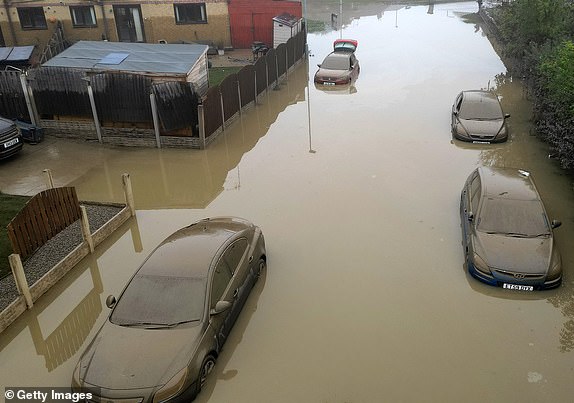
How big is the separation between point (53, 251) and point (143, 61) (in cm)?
867

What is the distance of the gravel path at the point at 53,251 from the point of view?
8.87 meters

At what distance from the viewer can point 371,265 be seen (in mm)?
9461

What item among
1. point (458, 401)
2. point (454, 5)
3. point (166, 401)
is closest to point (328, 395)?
point (458, 401)

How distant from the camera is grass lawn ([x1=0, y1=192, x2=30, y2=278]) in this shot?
9.47m

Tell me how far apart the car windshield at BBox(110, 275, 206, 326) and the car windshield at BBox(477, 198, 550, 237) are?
5406mm

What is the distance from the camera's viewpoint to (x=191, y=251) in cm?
785

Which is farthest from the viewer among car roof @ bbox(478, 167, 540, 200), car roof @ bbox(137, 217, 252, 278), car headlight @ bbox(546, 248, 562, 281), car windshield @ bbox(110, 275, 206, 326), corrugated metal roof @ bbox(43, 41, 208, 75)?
corrugated metal roof @ bbox(43, 41, 208, 75)

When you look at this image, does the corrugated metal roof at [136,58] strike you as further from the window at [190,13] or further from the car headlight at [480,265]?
the car headlight at [480,265]

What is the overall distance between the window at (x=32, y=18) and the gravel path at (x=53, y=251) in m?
21.4

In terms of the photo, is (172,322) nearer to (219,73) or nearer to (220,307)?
(220,307)

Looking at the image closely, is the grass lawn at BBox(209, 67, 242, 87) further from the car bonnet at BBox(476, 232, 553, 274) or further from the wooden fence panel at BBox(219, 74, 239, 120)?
the car bonnet at BBox(476, 232, 553, 274)

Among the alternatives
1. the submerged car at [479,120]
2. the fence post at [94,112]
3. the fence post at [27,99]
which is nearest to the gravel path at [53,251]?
the fence post at [94,112]

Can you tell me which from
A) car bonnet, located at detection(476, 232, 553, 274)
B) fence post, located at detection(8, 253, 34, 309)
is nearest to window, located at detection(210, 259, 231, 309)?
fence post, located at detection(8, 253, 34, 309)

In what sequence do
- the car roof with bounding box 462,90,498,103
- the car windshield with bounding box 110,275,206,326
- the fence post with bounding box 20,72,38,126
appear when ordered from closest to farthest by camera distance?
the car windshield with bounding box 110,275,206,326, the fence post with bounding box 20,72,38,126, the car roof with bounding box 462,90,498,103
